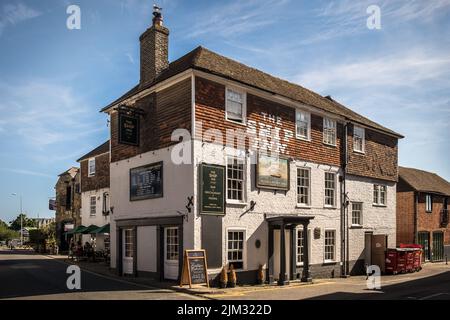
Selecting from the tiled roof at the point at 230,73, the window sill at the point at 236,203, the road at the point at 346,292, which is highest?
the tiled roof at the point at 230,73

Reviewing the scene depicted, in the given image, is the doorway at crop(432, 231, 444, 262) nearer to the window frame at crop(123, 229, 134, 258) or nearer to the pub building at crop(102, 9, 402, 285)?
the pub building at crop(102, 9, 402, 285)

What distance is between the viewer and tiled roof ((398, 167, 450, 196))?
36156mm

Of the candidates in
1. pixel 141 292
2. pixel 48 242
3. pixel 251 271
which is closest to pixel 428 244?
pixel 251 271

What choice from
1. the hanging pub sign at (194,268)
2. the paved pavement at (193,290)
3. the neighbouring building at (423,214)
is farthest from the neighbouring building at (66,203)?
the neighbouring building at (423,214)

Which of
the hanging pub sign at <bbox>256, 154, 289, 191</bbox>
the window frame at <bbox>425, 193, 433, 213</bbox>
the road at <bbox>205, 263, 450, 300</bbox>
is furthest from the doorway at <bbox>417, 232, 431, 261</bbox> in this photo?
the hanging pub sign at <bbox>256, 154, 289, 191</bbox>

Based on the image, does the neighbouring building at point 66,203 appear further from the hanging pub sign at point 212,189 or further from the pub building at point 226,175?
the hanging pub sign at point 212,189

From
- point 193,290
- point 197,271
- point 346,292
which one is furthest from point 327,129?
point 193,290

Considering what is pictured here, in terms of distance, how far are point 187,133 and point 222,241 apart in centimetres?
448

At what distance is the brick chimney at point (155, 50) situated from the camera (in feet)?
66.5

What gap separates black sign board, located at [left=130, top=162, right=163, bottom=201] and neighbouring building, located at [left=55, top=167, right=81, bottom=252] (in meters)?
21.6

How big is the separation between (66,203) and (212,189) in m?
30.6

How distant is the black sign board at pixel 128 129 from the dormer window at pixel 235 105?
450 cm
